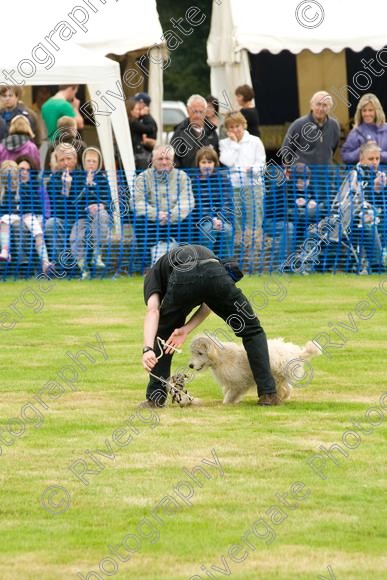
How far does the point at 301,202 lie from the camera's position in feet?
57.3

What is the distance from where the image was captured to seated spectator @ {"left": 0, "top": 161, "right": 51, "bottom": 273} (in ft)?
56.0

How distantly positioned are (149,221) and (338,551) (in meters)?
11.0

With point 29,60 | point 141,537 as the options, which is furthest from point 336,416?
point 29,60

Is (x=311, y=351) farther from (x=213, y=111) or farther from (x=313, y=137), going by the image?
(x=213, y=111)

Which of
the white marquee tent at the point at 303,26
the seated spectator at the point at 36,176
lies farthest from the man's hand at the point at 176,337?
the white marquee tent at the point at 303,26

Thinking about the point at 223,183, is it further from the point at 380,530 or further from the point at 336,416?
the point at 380,530

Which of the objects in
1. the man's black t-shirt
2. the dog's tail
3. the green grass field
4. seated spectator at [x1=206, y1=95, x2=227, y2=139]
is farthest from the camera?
seated spectator at [x1=206, y1=95, x2=227, y2=139]

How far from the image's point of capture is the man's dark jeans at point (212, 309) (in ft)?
31.4

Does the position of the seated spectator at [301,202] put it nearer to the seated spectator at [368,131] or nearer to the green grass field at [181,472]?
the seated spectator at [368,131]

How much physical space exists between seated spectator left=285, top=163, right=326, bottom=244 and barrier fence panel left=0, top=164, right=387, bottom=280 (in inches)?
0.5

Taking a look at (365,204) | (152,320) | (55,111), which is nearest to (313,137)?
(365,204)

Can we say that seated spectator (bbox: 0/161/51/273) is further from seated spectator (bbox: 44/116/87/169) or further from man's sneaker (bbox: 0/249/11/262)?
seated spectator (bbox: 44/116/87/169)

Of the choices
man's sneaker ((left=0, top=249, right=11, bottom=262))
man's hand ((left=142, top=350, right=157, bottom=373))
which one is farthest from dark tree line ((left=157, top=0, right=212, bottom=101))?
man's hand ((left=142, top=350, right=157, bottom=373))

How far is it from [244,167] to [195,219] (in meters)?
0.87
